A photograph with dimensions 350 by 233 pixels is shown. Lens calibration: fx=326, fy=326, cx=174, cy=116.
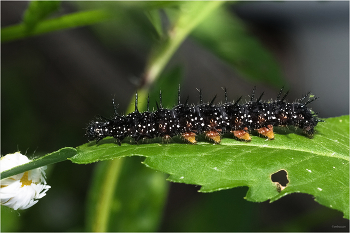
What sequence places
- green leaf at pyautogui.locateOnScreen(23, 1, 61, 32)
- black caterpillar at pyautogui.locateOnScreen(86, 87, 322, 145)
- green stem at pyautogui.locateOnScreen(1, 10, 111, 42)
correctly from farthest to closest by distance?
black caterpillar at pyautogui.locateOnScreen(86, 87, 322, 145) < green stem at pyautogui.locateOnScreen(1, 10, 111, 42) < green leaf at pyautogui.locateOnScreen(23, 1, 61, 32)

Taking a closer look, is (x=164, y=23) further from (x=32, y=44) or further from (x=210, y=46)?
(x=32, y=44)

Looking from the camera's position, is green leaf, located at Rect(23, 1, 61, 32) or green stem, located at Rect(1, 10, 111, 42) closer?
green leaf, located at Rect(23, 1, 61, 32)

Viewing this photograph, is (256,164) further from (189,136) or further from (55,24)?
(55,24)

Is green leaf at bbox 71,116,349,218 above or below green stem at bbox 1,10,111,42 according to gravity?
below

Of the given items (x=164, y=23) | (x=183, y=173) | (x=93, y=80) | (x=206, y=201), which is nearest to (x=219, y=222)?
(x=206, y=201)

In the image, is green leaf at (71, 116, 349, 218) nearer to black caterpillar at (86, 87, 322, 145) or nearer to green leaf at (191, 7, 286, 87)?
black caterpillar at (86, 87, 322, 145)

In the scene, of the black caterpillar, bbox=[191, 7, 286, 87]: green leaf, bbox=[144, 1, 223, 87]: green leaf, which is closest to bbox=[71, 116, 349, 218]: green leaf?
the black caterpillar
